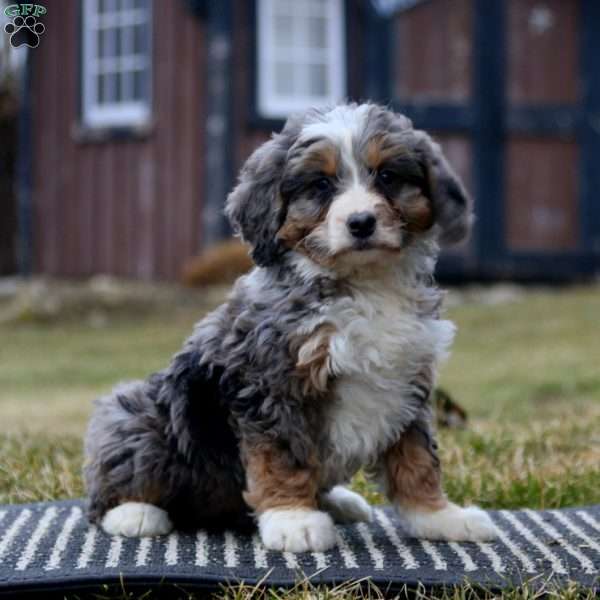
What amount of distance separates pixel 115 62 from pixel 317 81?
2433 millimetres

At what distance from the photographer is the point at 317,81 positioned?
13.1 metres

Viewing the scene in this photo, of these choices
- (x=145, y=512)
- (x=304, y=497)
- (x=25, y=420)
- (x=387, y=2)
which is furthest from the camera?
(x=387, y=2)

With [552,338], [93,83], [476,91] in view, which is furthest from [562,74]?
[93,83]

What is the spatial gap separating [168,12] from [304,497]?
1048 cm

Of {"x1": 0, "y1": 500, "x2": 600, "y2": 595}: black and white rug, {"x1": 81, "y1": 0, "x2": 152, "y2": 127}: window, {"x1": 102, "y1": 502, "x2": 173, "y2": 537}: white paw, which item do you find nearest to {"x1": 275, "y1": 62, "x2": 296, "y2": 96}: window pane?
{"x1": 81, "y1": 0, "x2": 152, "y2": 127}: window

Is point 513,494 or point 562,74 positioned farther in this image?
point 562,74

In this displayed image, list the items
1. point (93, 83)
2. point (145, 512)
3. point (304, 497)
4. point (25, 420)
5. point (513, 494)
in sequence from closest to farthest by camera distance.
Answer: point (304, 497), point (145, 512), point (513, 494), point (25, 420), point (93, 83)

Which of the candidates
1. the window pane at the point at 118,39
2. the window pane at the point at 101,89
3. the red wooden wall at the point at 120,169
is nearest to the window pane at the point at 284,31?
the red wooden wall at the point at 120,169

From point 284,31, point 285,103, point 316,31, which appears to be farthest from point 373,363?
point 316,31

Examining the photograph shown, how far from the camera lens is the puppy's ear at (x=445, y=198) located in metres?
3.49

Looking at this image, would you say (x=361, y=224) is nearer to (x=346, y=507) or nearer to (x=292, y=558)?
(x=292, y=558)

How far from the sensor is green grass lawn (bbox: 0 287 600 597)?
14.8 feet

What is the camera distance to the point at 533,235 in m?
13.2

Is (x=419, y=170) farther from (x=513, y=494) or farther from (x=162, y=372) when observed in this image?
(x=513, y=494)
